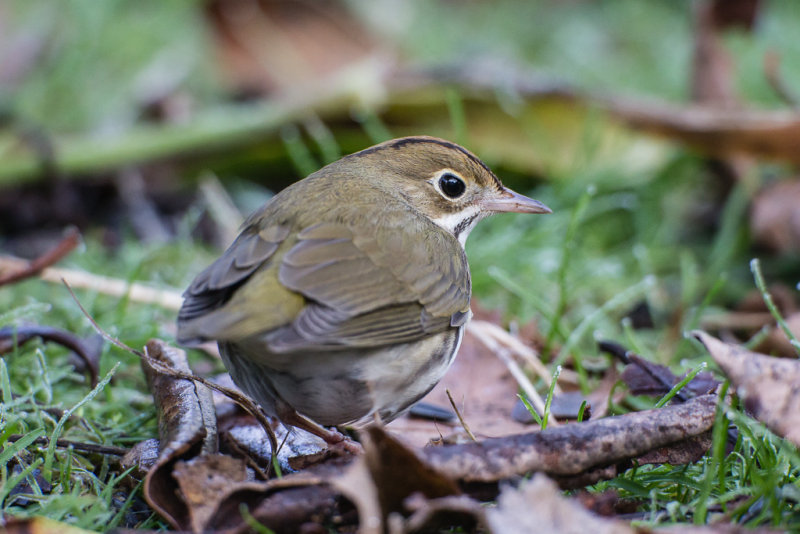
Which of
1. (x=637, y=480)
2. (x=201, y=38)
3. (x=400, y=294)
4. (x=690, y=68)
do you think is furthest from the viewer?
(x=201, y=38)

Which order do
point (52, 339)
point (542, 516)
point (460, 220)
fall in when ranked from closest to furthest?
point (542, 516) < point (52, 339) < point (460, 220)

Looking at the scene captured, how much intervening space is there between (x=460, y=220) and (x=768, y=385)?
1.68 m

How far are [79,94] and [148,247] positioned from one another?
2094mm

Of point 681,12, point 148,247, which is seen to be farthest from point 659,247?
point 681,12

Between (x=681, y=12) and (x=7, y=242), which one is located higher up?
(x=681, y=12)

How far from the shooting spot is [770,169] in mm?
5742

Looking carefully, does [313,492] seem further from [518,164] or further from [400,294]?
[518,164]

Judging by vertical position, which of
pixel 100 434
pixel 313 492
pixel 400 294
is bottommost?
pixel 100 434

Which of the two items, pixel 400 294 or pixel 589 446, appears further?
pixel 400 294

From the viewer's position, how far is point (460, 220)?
12.3 ft

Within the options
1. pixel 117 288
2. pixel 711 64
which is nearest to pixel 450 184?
pixel 117 288

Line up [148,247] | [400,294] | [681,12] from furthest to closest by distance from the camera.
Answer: [681,12], [148,247], [400,294]

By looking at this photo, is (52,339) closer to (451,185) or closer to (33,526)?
(33,526)

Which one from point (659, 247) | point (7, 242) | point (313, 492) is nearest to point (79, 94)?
point (7, 242)
